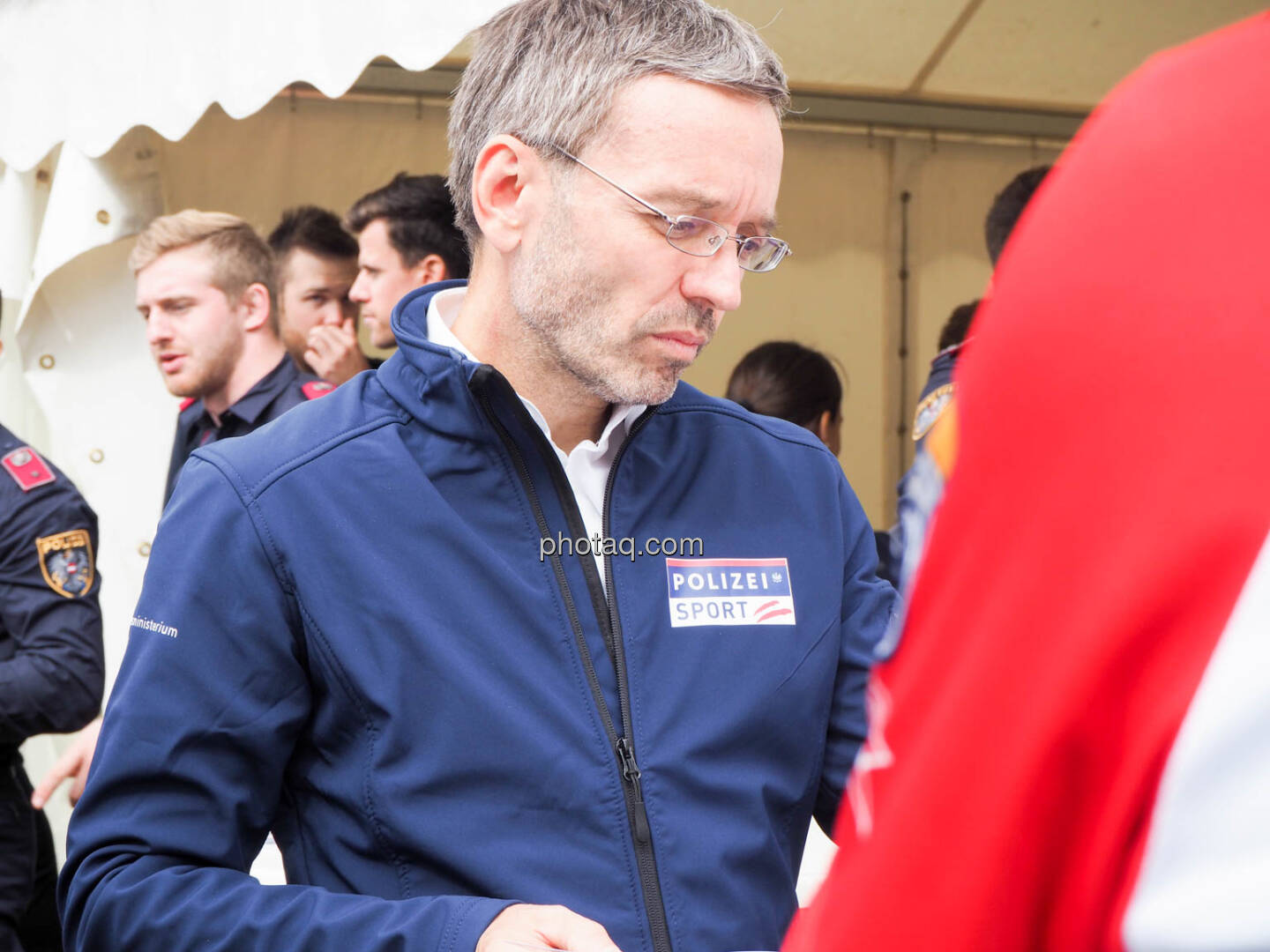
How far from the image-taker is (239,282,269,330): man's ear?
10.6ft

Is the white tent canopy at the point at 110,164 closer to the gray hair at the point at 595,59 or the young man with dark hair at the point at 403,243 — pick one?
the young man with dark hair at the point at 403,243

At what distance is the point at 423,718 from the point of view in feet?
3.62

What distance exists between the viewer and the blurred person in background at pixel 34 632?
241cm

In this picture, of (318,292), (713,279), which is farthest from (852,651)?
(318,292)

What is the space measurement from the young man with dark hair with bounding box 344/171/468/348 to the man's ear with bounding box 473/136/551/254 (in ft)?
6.36

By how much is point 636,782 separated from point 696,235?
52 cm

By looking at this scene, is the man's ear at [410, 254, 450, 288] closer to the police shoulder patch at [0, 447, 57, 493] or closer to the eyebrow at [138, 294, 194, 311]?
the eyebrow at [138, 294, 194, 311]

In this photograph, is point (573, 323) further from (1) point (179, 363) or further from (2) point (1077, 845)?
(1) point (179, 363)

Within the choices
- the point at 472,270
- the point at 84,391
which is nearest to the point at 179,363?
the point at 84,391

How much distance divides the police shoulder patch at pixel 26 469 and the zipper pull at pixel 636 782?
6.25 ft

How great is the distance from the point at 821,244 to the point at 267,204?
1.88 metres

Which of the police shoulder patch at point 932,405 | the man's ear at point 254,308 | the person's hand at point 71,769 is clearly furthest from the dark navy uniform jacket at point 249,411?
the police shoulder patch at point 932,405

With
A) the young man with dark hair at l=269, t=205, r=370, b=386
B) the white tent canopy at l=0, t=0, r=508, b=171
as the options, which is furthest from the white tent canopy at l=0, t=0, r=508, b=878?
the young man with dark hair at l=269, t=205, r=370, b=386

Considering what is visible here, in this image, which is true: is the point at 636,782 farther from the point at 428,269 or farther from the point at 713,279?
the point at 428,269
